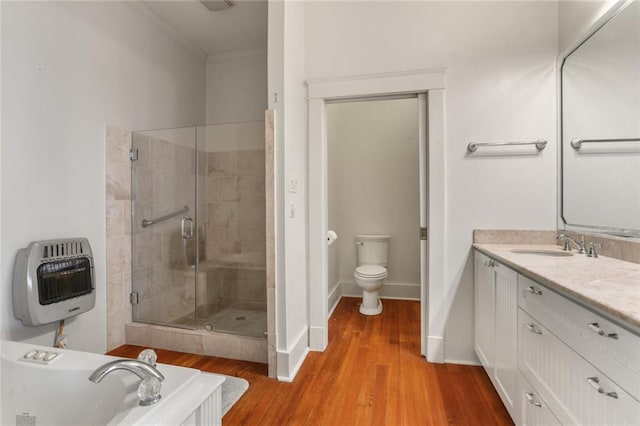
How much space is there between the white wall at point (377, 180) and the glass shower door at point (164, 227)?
5.38ft

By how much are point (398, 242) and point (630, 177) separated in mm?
2367

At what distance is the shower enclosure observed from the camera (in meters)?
2.50

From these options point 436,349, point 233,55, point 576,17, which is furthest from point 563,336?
point 233,55

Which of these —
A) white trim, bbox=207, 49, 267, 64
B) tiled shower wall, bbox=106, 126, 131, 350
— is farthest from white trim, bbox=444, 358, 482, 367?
white trim, bbox=207, 49, 267, 64

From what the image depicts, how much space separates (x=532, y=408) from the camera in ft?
4.12

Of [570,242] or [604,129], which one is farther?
[570,242]

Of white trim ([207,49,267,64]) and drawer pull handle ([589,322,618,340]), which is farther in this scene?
white trim ([207,49,267,64])

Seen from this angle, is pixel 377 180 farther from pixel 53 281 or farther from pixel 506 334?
pixel 53 281

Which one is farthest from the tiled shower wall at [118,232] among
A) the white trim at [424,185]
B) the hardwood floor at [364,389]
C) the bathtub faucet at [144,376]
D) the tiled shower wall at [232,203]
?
the white trim at [424,185]

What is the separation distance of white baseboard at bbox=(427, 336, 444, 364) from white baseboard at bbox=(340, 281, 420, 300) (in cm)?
153

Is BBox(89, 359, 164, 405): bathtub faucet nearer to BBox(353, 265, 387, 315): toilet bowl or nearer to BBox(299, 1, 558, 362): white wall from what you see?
BBox(299, 1, 558, 362): white wall

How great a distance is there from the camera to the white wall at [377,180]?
3.67 meters

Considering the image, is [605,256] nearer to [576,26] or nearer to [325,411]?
[576,26]

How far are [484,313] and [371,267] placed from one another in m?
1.49
